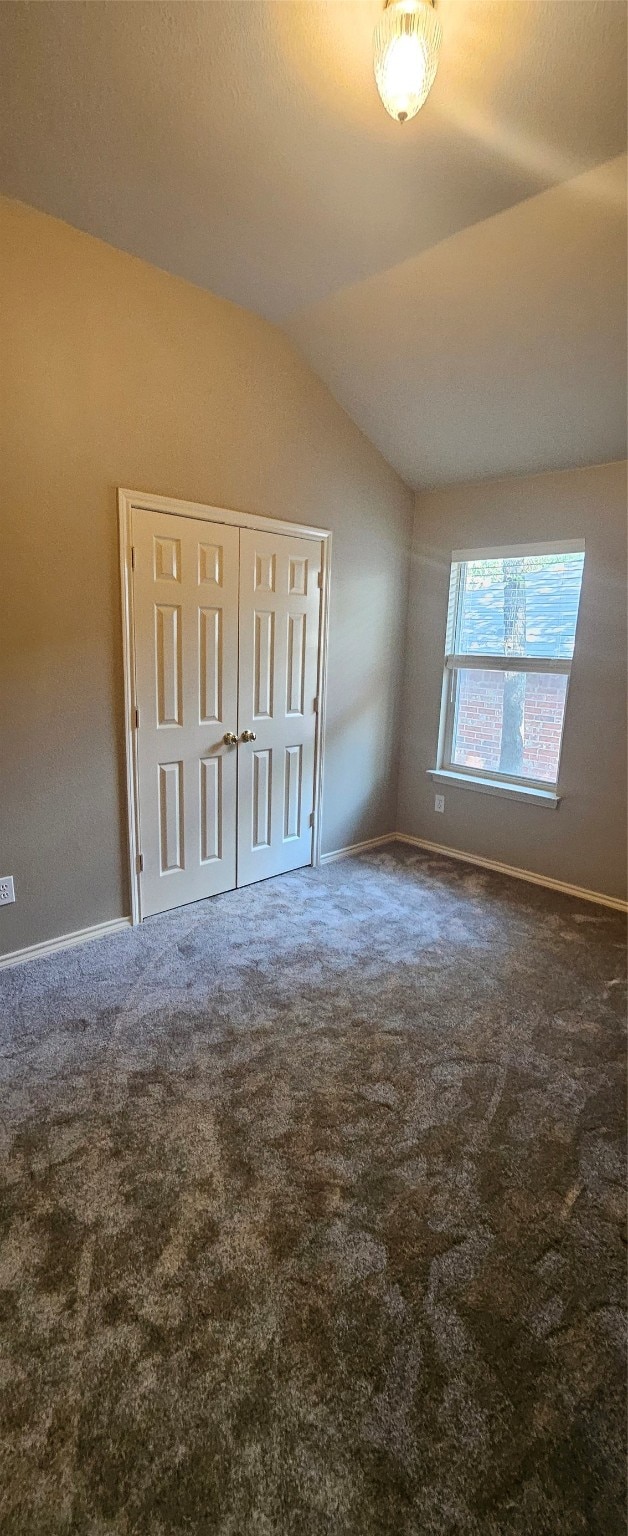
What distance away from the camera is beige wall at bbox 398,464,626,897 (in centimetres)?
330

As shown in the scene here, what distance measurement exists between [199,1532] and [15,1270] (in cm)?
64

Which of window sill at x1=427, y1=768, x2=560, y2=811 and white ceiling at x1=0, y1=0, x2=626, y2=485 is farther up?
white ceiling at x1=0, y1=0, x2=626, y2=485

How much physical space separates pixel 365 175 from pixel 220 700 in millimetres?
2085

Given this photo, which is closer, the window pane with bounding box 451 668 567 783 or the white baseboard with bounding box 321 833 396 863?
the window pane with bounding box 451 668 567 783

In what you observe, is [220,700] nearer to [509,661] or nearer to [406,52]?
[509,661]

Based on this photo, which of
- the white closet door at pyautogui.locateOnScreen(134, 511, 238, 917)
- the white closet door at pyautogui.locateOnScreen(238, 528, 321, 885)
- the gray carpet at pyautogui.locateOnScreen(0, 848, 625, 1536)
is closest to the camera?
the gray carpet at pyautogui.locateOnScreen(0, 848, 625, 1536)

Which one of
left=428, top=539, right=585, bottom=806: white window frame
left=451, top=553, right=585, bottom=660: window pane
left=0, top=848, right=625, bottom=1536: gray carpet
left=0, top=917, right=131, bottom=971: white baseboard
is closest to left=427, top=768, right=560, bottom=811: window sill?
left=428, top=539, right=585, bottom=806: white window frame

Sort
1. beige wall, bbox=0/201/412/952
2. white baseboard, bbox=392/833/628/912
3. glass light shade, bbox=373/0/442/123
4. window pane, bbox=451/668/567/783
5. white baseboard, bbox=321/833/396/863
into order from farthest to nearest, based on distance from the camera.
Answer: white baseboard, bbox=321/833/396/863 → window pane, bbox=451/668/567/783 → white baseboard, bbox=392/833/628/912 → beige wall, bbox=0/201/412/952 → glass light shade, bbox=373/0/442/123

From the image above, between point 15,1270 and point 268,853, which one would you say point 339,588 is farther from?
point 15,1270

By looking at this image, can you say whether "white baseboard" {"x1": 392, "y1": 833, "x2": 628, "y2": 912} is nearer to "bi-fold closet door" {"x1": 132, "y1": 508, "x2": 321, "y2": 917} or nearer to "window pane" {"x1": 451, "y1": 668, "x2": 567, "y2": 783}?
"window pane" {"x1": 451, "y1": 668, "x2": 567, "y2": 783}

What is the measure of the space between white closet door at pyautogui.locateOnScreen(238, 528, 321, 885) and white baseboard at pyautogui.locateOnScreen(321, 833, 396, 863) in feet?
0.93

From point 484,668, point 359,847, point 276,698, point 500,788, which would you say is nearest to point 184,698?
point 276,698

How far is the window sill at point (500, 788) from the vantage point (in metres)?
3.67

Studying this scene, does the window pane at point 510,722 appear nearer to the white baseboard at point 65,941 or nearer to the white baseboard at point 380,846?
the white baseboard at point 380,846
